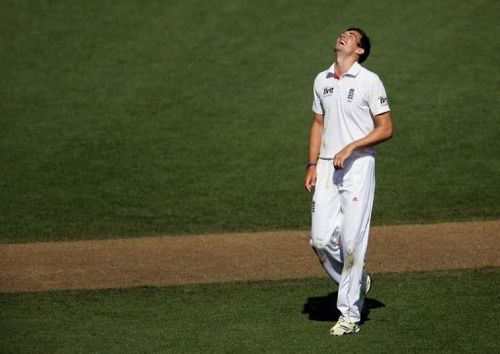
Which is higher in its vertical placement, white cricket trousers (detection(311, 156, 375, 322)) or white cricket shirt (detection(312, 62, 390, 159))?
white cricket shirt (detection(312, 62, 390, 159))

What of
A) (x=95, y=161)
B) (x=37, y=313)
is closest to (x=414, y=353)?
(x=37, y=313)

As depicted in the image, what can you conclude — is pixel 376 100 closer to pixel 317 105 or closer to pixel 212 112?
pixel 317 105

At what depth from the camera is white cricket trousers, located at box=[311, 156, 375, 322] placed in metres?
8.05

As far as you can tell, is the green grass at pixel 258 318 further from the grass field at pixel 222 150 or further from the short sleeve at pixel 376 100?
the short sleeve at pixel 376 100

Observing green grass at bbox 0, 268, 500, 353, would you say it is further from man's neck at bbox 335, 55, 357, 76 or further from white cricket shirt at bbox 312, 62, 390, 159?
man's neck at bbox 335, 55, 357, 76

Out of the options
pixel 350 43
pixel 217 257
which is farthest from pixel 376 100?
pixel 217 257

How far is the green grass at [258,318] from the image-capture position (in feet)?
25.5

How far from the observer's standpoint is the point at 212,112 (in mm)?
16469

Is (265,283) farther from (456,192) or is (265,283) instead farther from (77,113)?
(77,113)

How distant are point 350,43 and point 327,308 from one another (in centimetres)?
242

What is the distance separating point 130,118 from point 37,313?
25.4 feet

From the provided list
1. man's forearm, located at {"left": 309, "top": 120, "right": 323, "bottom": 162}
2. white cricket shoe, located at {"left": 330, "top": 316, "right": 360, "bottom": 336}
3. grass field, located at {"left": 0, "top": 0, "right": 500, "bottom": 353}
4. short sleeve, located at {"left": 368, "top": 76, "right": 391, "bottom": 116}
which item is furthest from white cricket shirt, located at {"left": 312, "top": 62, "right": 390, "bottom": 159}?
grass field, located at {"left": 0, "top": 0, "right": 500, "bottom": 353}

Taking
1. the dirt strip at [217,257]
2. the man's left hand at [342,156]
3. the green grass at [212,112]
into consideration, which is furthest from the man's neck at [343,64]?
the green grass at [212,112]

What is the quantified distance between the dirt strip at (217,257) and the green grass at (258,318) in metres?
0.36
